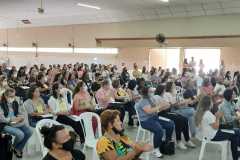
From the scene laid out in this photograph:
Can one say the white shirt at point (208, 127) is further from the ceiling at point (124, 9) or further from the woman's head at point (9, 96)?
the ceiling at point (124, 9)

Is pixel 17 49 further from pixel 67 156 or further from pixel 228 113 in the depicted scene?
pixel 67 156

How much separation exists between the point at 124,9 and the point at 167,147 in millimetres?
9285

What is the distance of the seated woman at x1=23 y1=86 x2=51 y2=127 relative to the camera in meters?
5.23

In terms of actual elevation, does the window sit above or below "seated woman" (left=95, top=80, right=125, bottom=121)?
above

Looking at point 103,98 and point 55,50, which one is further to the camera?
point 55,50

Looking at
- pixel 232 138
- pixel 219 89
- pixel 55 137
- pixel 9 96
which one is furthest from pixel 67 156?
pixel 219 89

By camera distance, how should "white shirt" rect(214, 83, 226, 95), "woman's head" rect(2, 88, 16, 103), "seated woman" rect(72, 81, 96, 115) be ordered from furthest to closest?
"white shirt" rect(214, 83, 226, 95) → "seated woman" rect(72, 81, 96, 115) → "woman's head" rect(2, 88, 16, 103)

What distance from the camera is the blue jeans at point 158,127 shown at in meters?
5.20

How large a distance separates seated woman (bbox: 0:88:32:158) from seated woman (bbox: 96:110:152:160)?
2104mm

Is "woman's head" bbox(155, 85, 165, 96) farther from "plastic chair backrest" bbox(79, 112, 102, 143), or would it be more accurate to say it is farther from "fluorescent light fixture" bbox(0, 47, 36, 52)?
"fluorescent light fixture" bbox(0, 47, 36, 52)

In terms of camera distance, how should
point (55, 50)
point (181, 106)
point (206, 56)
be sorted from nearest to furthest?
point (181, 106) < point (206, 56) < point (55, 50)

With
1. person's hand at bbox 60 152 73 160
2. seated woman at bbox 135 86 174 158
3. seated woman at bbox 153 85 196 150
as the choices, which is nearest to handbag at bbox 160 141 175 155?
seated woman at bbox 135 86 174 158

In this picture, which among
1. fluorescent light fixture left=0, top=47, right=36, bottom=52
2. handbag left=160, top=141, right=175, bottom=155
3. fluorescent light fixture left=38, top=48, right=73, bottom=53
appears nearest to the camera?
handbag left=160, top=141, right=175, bottom=155

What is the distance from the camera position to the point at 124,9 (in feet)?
44.9
